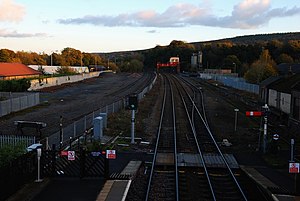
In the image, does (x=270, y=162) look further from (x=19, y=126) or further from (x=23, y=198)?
(x=19, y=126)

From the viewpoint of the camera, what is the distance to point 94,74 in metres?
103

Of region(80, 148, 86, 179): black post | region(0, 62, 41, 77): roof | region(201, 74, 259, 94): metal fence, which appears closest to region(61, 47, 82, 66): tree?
region(0, 62, 41, 77): roof

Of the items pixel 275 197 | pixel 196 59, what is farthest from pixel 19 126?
pixel 196 59

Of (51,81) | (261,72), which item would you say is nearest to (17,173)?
(261,72)

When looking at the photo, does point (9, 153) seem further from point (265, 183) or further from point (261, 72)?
point (261, 72)

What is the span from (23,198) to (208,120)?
2050cm

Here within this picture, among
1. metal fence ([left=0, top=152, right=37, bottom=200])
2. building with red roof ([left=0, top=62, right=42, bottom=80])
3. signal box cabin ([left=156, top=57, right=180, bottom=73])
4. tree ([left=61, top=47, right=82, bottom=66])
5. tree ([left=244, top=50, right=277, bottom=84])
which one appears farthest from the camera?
signal box cabin ([left=156, top=57, right=180, bottom=73])

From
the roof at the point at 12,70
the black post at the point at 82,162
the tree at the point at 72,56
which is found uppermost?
the tree at the point at 72,56

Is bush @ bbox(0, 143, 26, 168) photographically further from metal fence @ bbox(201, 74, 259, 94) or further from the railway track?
metal fence @ bbox(201, 74, 259, 94)

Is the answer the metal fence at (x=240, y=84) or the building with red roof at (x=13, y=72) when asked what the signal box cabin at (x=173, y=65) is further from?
the building with red roof at (x=13, y=72)

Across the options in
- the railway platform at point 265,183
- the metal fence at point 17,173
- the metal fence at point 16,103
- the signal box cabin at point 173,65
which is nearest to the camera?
the metal fence at point 17,173

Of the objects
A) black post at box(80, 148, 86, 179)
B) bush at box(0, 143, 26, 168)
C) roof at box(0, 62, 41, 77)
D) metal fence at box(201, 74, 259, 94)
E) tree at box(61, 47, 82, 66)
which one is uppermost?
tree at box(61, 47, 82, 66)

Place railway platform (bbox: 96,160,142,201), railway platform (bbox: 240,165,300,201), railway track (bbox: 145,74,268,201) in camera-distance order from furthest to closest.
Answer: railway track (bbox: 145,74,268,201) → railway platform (bbox: 240,165,300,201) → railway platform (bbox: 96,160,142,201)

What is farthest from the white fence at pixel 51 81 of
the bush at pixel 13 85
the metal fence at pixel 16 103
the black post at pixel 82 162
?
the black post at pixel 82 162
